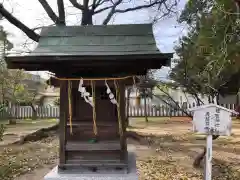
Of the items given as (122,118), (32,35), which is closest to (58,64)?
(122,118)

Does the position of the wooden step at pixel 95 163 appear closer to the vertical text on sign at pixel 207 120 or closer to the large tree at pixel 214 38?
the vertical text on sign at pixel 207 120

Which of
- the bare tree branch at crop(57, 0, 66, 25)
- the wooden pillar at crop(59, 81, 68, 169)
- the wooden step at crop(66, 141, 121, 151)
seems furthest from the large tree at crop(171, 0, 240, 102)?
the bare tree branch at crop(57, 0, 66, 25)

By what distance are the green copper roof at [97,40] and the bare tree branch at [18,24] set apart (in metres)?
8.24

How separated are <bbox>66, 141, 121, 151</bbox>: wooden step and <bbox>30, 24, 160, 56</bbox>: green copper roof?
148 cm

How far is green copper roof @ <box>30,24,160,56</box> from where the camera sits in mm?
5203

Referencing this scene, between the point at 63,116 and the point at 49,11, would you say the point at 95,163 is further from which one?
the point at 49,11

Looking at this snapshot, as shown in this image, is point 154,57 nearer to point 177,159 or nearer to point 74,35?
point 74,35

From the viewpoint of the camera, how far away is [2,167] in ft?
28.4

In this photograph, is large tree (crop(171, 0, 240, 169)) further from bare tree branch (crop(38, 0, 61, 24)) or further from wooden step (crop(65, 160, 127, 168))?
bare tree branch (crop(38, 0, 61, 24))

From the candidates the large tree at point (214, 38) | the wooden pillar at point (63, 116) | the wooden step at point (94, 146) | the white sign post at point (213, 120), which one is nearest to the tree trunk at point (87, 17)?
the large tree at point (214, 38)

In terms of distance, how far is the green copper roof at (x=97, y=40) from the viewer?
17.1 ft

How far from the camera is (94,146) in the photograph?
5.48m

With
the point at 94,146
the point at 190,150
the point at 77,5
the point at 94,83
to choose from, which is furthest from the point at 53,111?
the point at 94,83

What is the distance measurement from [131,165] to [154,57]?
2.08 meters
